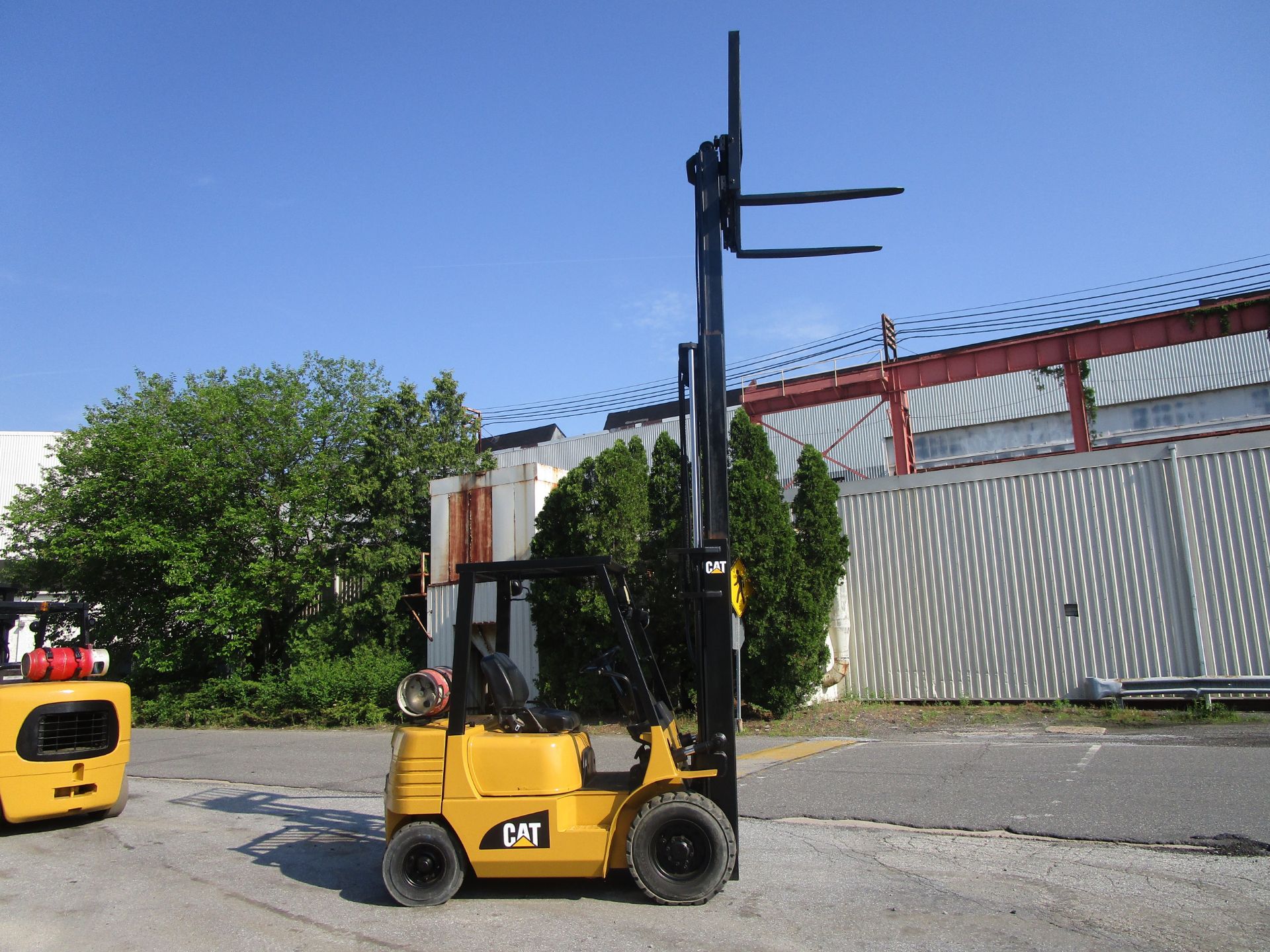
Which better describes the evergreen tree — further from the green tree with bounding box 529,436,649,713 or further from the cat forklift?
the cat forklift

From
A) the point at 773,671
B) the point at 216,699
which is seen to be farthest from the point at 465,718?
the point at 216,699

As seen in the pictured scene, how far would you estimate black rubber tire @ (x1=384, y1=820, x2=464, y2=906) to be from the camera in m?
5.75

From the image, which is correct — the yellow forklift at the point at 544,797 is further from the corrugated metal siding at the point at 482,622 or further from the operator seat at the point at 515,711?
the corrugated metal siding at the point at 482,622

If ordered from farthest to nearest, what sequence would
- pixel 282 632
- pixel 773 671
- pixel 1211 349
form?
pixel 1211 349 < pixel 282 632 < pixel 773 671

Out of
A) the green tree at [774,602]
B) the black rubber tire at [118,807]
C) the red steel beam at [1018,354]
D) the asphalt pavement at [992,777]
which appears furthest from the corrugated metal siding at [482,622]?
the black rubber tire at [118,807]

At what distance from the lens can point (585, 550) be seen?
17891 millimetres

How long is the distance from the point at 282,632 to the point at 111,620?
4.50 m

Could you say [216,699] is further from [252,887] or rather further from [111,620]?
[252,887]

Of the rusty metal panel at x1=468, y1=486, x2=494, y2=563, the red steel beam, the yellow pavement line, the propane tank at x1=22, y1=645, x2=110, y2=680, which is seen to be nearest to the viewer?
the propane tank at x1=22, y1=645, x2=110, y2=680

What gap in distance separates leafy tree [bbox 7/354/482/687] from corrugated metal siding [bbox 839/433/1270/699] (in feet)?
43.8

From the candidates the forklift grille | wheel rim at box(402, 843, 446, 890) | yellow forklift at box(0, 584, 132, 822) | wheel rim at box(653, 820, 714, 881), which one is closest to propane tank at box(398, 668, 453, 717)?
wheel rim at box(402, 843, 446, 890)

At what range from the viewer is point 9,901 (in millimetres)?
6277

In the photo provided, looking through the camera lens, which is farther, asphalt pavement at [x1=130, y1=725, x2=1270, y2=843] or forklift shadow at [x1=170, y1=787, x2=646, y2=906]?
asphalt pavement at [x1=130, y1=725, x2=1270, y2=843]

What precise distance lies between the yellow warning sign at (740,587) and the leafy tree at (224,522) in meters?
11.4
